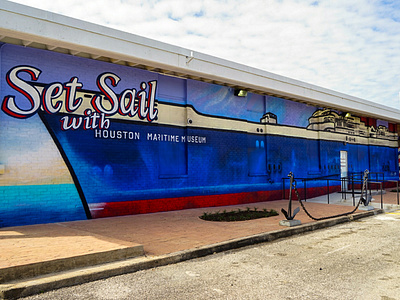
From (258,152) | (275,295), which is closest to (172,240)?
(275,295)

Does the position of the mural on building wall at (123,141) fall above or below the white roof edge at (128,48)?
below

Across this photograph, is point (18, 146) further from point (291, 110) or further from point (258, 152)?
point (291, 110)

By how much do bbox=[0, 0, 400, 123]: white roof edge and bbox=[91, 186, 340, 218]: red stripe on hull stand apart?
14.0 ft

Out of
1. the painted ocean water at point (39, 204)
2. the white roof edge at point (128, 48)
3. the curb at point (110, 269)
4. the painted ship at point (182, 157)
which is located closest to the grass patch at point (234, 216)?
the painted ship at point (182, 157)

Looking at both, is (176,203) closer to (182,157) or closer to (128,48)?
(182,157)

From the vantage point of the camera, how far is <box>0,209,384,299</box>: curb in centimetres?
457

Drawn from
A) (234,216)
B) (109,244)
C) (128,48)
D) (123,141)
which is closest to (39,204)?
(123,141)

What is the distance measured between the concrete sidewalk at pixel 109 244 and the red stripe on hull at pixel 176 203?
48cm

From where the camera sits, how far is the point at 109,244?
21.0ft

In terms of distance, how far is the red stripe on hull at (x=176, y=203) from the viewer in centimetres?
1045

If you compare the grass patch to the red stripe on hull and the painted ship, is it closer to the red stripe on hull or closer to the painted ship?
the red stripe on hull

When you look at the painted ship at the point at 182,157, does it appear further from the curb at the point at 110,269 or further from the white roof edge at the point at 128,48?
the curb at the point at 110,269

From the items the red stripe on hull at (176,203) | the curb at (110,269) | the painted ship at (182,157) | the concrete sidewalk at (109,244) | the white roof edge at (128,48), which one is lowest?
the curb at (110,269)

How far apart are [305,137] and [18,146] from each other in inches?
531
